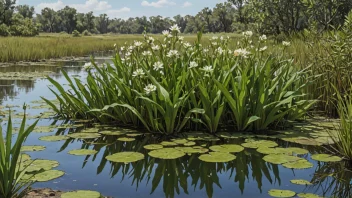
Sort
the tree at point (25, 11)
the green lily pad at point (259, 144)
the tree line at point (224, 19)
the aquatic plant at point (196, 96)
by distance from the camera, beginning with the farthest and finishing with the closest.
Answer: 1. the tree at point (25, 11)
2. the tree line at point (224, 19)
3. the aquatic plant at point (196, 96)
4. the green lily pad at point (259, 144)

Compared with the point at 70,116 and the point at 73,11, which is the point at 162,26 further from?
the point at 70,116

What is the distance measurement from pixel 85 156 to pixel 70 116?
1921 millimetres

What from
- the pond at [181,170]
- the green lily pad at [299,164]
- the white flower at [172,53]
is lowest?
the pond at [181,170]

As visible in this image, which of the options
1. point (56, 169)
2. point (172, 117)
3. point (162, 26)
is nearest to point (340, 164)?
point (172, 117)

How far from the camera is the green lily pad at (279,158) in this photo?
3447mm

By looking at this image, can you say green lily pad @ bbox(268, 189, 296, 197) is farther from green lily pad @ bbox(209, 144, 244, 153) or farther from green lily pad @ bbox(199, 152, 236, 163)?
green lily pad @ bbox(209, 144, 244, 153)

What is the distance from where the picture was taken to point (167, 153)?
363cm

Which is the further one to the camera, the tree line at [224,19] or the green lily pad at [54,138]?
the tree line at [224,19]

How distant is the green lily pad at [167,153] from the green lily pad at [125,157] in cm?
14

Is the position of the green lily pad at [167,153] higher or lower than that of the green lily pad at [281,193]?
higher

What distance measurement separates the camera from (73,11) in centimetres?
8462

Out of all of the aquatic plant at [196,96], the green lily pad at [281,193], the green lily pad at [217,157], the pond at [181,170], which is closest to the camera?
the green lily pad at [281,193]

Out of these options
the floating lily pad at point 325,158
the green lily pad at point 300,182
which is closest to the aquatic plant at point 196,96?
the floating lily pad at point 325,158

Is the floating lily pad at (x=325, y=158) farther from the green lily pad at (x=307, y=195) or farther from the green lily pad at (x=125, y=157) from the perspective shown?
the green lily pad at (x=125, y=157)
